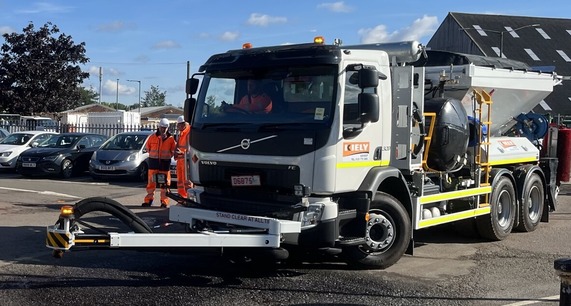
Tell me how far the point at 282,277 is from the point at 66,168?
1320 centimetres

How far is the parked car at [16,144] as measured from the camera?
2033cm

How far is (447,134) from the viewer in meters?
8.55

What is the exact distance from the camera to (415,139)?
810 cm

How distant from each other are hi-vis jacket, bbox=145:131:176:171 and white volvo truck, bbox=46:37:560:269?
4729 millimetres

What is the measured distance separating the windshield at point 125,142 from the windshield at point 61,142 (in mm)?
2128

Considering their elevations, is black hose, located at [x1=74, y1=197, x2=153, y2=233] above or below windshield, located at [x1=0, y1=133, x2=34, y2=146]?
below

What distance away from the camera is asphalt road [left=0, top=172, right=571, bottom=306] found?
21.2ft

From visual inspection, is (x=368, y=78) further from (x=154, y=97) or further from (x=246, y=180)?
(x=154, y=97)

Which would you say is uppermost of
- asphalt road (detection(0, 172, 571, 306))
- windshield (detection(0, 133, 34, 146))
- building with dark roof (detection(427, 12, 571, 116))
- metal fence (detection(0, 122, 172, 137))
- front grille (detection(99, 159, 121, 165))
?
building with dark roof (detection(427, 12, 571, 116))

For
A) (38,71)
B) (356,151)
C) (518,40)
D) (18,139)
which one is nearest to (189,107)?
A: (356,151)

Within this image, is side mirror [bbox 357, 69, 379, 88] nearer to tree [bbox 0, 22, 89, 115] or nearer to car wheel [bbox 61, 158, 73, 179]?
car wheel [bbox 61, 158, 73, 179]

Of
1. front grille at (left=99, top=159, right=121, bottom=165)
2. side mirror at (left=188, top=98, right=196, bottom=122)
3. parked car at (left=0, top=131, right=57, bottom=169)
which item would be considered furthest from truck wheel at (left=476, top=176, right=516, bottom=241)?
parked car at (left=0, top=131, right=57, bottom=169)

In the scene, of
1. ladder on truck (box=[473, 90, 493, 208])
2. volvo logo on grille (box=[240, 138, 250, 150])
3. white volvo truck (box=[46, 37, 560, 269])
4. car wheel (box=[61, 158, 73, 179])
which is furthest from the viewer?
car wheel (box=[61, 158, 73, 179])

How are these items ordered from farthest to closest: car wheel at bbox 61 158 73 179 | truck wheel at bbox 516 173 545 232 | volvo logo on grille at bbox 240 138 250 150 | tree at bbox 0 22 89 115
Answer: tree at bbox 0 22 89 115 < car wheel at bbox 61 158 73 179 < truck wheel at bbox 516 173 545 232 < volvo logo on grille at bbox 240 138 250 150
